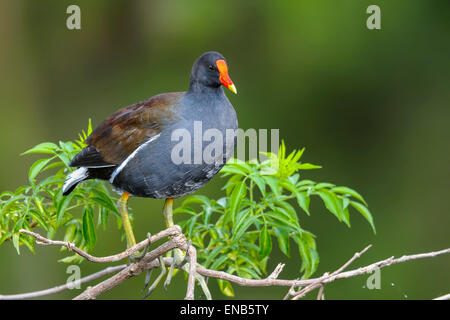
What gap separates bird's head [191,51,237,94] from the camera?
5.31 feet

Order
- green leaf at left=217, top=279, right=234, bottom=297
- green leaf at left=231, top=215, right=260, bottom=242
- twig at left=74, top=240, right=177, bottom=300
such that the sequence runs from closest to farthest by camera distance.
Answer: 1. twig at left=74, top=240, right=177, bottom=300
2. green leaf at left=231, top=215, right=260, bottom=242
3. green leaf at left=217, top=279, right=234, bottom=297

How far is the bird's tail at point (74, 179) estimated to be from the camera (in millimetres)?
1582

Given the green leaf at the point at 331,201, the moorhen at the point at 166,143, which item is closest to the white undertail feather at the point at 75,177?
the moorhen at the point at 166,143

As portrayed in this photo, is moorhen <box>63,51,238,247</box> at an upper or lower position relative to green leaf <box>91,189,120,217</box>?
upper

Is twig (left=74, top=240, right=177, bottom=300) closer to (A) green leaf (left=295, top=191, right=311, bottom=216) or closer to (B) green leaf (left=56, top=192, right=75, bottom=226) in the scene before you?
(B) green leaf (left=56, top=192, right=75, bottom=226)

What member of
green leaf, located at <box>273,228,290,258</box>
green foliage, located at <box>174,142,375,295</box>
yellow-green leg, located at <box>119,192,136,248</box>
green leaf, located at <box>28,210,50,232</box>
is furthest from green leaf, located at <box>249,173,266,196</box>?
green leaf, located at <box>28,210,50,232</box>

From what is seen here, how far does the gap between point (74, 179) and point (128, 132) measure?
0.18 meters

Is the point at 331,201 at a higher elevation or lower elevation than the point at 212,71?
lower

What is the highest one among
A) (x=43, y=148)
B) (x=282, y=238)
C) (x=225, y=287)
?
Result: (x=43, y=148)

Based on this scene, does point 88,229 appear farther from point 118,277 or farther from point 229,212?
point 229,212

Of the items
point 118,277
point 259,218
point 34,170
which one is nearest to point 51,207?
point 34,170

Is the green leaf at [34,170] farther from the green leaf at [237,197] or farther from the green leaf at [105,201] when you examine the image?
the green leaf at [237,197]

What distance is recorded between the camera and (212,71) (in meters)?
1.63

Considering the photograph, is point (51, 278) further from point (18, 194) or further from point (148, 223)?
point (18, 194)
